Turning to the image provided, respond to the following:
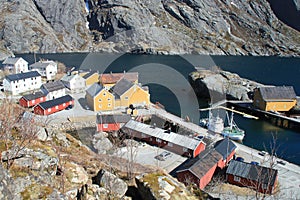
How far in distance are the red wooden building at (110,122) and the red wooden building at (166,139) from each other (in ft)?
3.13

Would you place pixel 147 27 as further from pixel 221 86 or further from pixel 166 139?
pixel 166 139

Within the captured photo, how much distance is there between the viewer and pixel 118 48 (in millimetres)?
130000

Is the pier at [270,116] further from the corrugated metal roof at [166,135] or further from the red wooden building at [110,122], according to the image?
the red wooden building at [110,122]

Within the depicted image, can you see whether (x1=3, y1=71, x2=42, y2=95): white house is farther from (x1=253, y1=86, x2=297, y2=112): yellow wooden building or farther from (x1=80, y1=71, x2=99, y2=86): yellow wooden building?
(x1=253, y1=86, x2=297, y2=112): yellow wooden building

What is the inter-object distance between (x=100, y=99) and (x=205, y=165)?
1953cm

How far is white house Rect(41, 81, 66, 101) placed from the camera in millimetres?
44231

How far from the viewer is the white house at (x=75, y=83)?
163ft

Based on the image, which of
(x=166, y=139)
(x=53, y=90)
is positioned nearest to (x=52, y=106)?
(x=53, y=90)

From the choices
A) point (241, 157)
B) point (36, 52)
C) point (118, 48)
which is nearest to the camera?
point (241, 157)

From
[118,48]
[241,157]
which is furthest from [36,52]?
[241,157]

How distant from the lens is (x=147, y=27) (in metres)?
142

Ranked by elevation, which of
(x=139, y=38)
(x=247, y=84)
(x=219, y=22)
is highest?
(x=219, y=22)

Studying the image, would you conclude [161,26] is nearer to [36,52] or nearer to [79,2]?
[79,2]

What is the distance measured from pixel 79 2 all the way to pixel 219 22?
74919 mm
